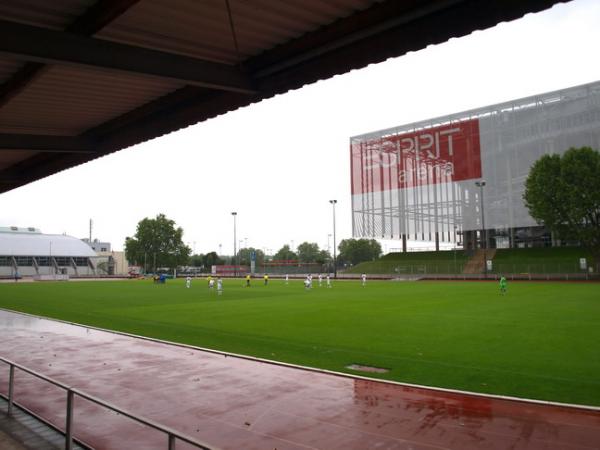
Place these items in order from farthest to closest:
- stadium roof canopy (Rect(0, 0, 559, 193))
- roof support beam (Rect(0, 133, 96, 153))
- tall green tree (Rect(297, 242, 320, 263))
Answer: tall green tree (Rect(297, 242, 320, 263)), roof support beam (Rect(0, 133, 96, 153)), stadium roof canopy (Rect(0, 0, 559, 193))

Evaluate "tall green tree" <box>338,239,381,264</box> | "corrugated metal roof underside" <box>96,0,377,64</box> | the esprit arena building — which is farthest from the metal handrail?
"tall green tree" <box>338,239,381,264</box>

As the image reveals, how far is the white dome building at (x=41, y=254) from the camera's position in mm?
102625

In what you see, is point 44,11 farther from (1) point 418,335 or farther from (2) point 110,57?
(1) point 418,335

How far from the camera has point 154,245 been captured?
387 ft

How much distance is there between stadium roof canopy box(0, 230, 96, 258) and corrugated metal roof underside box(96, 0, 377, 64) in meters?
114

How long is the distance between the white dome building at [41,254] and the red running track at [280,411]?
→ 341 feet

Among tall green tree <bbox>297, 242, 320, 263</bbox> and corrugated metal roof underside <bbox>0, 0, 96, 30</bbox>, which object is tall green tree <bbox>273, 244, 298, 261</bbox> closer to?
tall green tree <bbox>297, 242, 320, 263</bbox>

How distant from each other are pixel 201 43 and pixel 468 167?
2650 inches

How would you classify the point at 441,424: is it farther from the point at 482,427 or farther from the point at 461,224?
the point at 461,224

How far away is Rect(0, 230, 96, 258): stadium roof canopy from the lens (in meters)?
104

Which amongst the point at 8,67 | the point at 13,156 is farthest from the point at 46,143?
the point at 13,156

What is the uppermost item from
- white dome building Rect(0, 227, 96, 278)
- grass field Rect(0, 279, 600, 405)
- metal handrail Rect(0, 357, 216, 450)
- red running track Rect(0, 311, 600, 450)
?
white dome building Rect(0, 227, 96, 278)

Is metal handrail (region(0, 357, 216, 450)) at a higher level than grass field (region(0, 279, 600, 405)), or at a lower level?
higher

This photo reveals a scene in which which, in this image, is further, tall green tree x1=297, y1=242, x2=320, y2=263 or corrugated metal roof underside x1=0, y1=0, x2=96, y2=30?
tall green tree x1=297, y1=242, x2=320, y2=263
